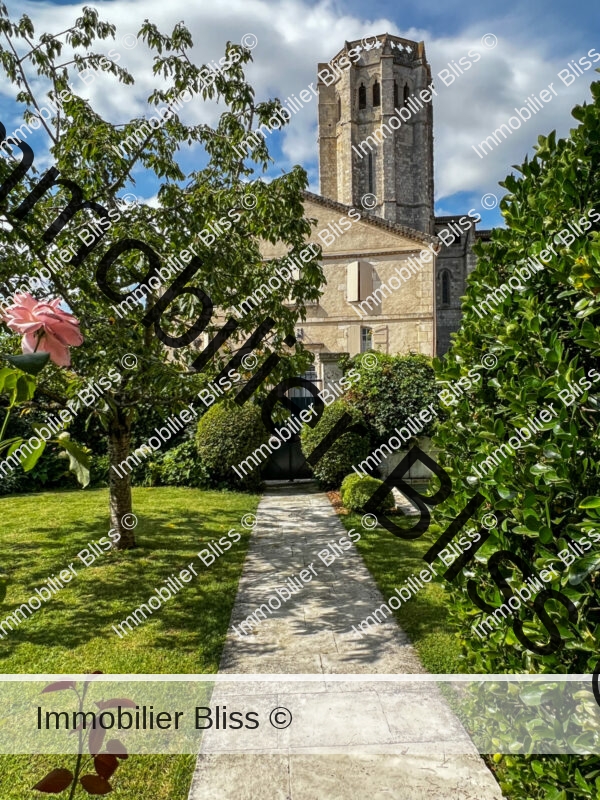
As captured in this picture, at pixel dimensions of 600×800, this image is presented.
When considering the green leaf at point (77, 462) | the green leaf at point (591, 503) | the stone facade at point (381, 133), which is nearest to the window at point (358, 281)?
the green leaf at point (591, 503)

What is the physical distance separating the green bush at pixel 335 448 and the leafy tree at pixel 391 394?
1.71 feet

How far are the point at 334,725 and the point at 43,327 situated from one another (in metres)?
2.87

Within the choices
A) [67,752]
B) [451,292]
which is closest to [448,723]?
[67,752]

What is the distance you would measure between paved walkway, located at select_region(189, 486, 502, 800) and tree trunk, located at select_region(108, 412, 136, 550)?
2308mm

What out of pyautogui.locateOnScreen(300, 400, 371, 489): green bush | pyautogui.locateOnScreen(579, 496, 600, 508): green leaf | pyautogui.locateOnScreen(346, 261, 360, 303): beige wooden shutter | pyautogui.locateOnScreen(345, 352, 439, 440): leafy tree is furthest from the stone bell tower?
pyautogui.locateOnScreen(579, 496, 600, 508): green leaf

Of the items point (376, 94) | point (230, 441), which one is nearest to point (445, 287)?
point (376, 94)

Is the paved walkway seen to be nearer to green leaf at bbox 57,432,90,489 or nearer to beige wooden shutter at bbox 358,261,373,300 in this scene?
green leaf at bbox 57,432,90,489

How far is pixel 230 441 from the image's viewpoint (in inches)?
428

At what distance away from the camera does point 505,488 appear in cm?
183

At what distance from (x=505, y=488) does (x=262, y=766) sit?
6.86 ft

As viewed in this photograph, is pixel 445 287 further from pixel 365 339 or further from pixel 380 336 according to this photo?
pixel 365 339

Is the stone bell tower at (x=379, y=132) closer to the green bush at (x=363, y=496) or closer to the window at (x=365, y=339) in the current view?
the window at (x=365, y=339)

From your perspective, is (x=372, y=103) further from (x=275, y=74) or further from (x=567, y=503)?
(x=567, y=503)

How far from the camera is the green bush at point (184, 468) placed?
11.3 m
